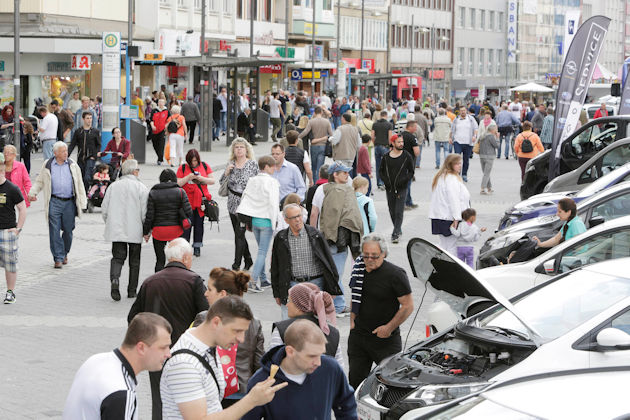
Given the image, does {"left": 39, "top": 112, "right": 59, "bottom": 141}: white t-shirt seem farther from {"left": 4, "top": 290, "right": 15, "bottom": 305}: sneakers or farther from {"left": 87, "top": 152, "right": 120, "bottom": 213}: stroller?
{"left": 4, "top": 290, "right": 15, "bottom": 305}: sneakers

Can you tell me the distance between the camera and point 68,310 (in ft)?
43.1

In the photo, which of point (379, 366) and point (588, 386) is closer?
point (588, 386)

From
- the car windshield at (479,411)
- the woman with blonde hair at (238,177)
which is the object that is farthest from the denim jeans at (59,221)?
the car windshield at (479,411)

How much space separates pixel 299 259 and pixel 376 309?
186 centimetres

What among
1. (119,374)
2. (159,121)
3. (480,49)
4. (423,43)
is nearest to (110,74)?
(159,121)

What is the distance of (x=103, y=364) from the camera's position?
5.42m

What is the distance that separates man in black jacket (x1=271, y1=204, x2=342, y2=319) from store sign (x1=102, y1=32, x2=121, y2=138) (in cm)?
1865

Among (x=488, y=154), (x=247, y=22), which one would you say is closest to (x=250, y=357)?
(x=488, y=154)

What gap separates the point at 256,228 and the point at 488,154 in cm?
1267

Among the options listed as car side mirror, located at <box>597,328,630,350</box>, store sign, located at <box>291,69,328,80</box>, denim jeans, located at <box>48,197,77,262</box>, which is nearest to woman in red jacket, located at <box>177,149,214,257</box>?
denim jeans, located at <box>48,197,77,262</box>

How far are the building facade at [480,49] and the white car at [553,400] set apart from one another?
92.7 metres

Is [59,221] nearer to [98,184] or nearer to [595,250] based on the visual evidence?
[98,184]

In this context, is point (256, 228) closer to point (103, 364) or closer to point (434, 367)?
point (434, 367)

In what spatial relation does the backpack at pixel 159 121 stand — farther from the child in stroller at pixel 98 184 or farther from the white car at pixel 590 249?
the white car at pixel 590 249
